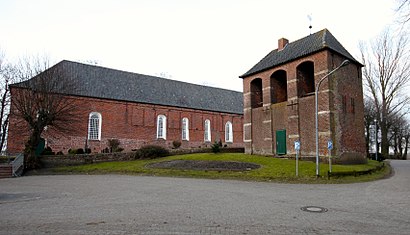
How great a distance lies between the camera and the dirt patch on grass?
61.8 feet

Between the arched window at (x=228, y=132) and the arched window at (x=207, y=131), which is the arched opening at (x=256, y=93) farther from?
the arched window at (x=228, y=132)

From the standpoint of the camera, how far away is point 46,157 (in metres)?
23.9

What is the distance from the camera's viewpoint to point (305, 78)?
24.6 metres

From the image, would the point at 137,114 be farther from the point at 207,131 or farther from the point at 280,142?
the point at 280,142

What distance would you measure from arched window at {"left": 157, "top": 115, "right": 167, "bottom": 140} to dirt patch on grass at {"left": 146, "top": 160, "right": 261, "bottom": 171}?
1636cm

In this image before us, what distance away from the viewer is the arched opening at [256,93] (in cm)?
2783

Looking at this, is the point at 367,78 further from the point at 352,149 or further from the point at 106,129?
the point at 106,129

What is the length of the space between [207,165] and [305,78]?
39.0 ft

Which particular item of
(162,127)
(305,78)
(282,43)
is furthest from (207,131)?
(305,78)

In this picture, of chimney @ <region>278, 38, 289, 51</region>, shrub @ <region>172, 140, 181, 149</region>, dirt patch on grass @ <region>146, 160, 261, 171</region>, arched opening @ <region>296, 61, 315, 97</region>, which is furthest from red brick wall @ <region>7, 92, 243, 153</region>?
arched opening @ <region>296, 61, 315, 97</region>

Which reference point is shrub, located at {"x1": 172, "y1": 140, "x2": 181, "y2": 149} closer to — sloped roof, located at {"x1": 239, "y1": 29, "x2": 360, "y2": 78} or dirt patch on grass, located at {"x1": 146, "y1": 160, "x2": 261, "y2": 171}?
sloped roof, located at {"x1": 239, "y1": 29, "x2": 360, "y2": 78}

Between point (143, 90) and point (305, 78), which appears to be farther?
point (143, 90)

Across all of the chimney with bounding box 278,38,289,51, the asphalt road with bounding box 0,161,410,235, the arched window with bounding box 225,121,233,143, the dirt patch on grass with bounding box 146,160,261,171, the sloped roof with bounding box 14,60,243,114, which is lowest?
the asphalt road with bounding box 0,161,410,235

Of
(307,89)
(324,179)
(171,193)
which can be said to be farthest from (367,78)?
(171,193)
